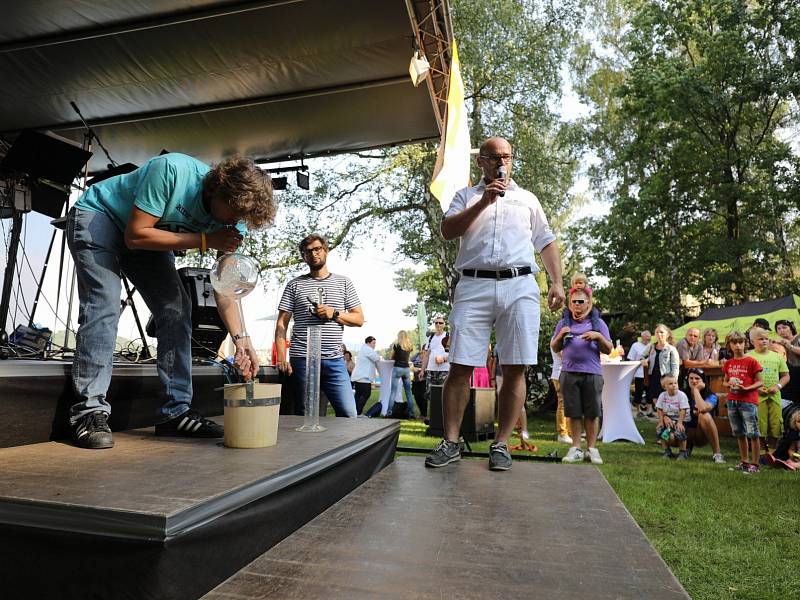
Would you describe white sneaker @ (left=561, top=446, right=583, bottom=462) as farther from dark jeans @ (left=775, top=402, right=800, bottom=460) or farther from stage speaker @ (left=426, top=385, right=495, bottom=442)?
dark jeans @ (left=775, top=402, right=800, bottom=460)

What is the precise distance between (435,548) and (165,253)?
168 cm

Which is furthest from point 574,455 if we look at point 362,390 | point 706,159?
point 706,159

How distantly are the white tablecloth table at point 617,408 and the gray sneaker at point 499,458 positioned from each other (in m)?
4.86

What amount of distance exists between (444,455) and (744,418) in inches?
163

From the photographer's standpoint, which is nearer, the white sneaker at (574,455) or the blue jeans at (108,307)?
the blue jeans at (108,307)

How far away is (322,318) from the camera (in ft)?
12.7

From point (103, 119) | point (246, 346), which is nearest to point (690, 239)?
point (103, 119)

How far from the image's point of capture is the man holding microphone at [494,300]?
2.77 metres

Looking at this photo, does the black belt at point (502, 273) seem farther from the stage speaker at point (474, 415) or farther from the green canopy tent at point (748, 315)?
the green canopy tent at point (748, 315)

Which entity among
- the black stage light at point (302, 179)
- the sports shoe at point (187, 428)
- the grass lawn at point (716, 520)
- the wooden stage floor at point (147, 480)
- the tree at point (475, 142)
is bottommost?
the grass lawn at point (716, 520)

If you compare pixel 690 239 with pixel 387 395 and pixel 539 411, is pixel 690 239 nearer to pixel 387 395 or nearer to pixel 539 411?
pixel 539 411

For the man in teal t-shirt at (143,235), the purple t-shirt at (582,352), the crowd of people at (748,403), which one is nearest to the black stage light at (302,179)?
the purple t-shirt at (582,352)

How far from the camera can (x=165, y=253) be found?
249 centimetres

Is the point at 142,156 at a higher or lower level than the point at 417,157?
lower
